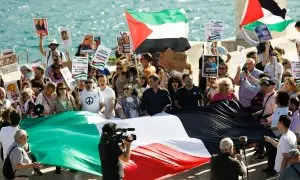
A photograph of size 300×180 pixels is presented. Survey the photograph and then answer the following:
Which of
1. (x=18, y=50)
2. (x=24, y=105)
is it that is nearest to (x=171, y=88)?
(x=24, y=105)

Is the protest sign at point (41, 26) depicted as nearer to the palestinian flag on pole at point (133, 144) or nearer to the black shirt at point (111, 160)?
the palestinian flag on pole at point (133, 144)

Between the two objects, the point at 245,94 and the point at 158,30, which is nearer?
the point at 245,94

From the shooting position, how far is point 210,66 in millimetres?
14125

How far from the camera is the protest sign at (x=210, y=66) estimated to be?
14094 mm

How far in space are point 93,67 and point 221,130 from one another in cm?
311

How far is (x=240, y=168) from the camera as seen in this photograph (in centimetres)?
1035

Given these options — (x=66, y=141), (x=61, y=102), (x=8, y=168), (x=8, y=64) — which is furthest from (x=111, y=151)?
(x=8, y=64)

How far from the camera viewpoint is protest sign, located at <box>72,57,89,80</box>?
46.3ft

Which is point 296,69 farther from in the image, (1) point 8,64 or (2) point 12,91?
(1) point 8,64

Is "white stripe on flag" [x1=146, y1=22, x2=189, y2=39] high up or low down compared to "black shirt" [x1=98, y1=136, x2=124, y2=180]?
up

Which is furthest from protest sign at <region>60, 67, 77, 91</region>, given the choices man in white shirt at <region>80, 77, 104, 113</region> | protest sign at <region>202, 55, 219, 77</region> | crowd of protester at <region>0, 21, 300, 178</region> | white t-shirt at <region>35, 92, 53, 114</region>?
protest sign at <region>202, 55, 219, 77</region>

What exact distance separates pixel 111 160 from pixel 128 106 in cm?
297

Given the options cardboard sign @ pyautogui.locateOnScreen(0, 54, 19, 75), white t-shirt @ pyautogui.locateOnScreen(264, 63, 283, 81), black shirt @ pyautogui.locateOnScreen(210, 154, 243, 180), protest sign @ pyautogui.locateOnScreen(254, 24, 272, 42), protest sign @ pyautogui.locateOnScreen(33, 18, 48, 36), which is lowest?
black shirt @ pyautogui.locateOnScreen(210, 154, 243, 180)

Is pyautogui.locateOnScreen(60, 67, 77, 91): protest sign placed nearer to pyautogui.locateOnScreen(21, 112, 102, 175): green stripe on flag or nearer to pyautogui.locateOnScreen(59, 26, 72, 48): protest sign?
pyautogui.locateOnScreen(21, 112, 102, 175): green stripe on flag
